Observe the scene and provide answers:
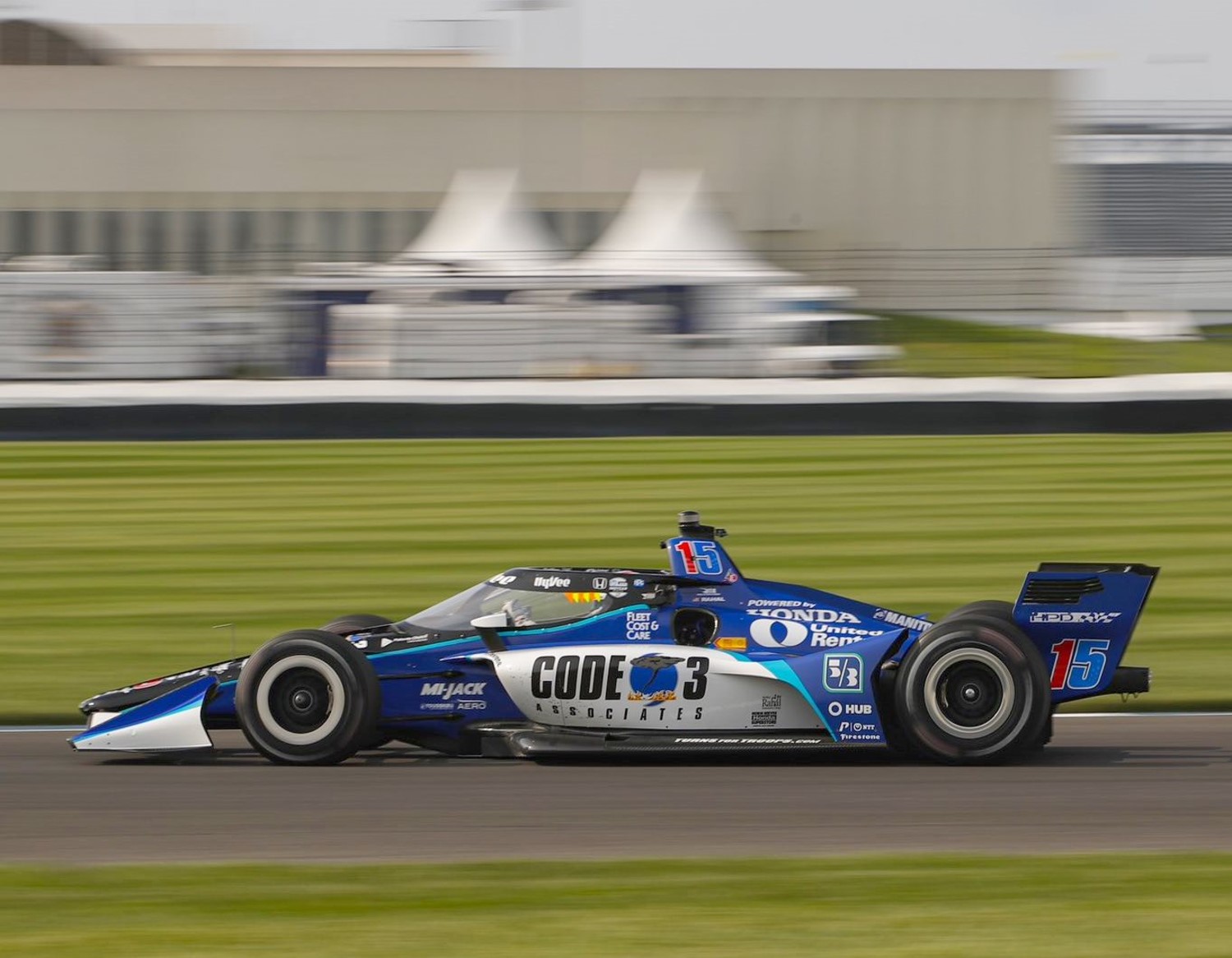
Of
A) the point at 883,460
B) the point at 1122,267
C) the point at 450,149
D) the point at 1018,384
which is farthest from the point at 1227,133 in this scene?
the point at 883,460

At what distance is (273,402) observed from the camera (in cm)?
1816

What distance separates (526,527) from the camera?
14.2 meters

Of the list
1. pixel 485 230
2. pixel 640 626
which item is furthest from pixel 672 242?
pixel 640 626

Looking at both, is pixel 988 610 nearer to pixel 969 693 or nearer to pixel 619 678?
pixel 969 693

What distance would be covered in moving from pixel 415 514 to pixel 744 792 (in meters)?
8.45

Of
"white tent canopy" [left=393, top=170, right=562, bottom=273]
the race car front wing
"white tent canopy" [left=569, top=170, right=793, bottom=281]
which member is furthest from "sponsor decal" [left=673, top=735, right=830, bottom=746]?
"white tent canopy" [left=393, top=170, right=562, bottom=273]

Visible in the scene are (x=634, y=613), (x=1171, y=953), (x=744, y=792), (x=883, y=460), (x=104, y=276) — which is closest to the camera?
(x=1171, y=953)

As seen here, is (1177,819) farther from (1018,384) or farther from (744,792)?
(1018,384)

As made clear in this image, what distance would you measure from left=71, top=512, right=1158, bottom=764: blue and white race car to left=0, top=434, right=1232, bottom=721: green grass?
77.8 inches

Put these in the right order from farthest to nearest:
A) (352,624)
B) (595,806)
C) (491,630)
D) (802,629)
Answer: (352,624), (491,630), (802,629), (595,806)

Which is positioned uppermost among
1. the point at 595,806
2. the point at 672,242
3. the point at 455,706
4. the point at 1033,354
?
the point at 672,242

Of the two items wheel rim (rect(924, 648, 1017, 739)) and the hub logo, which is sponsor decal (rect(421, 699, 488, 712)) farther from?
wheel rim (rect(924, 648, 1017, 739))

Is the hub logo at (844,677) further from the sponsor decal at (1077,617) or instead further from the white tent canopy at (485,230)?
the white tent canopy at (485,230)

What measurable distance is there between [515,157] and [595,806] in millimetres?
31411
